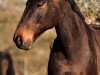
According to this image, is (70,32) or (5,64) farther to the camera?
(5,64)

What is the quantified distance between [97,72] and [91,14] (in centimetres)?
296

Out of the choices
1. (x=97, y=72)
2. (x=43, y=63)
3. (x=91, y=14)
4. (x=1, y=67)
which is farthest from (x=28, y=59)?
(x=97, y=72)

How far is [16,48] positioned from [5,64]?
11556 mm

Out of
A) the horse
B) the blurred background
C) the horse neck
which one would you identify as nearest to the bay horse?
the horse neck

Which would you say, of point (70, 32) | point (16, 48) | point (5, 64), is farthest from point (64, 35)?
point (16, 48)

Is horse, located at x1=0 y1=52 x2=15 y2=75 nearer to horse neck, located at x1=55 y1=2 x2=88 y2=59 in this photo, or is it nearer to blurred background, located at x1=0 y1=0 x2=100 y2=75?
horse neck, located at x1=55 y1=2 x2=88 y2=59

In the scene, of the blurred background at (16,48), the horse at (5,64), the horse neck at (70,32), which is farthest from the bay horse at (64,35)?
the blurred background at (16,48)

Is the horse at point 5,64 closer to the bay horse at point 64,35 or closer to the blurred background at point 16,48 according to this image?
the bay horse at point 64,35

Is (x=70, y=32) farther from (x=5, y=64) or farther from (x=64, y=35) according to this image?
(x=5, y=64)

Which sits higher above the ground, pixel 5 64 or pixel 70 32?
pixel 70 32

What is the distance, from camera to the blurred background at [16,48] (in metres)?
22.6

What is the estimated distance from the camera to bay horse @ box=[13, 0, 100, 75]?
566cm

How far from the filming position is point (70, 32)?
240 inches

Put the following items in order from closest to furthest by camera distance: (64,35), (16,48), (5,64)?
(64,35) → (5,64) → (16,48)
